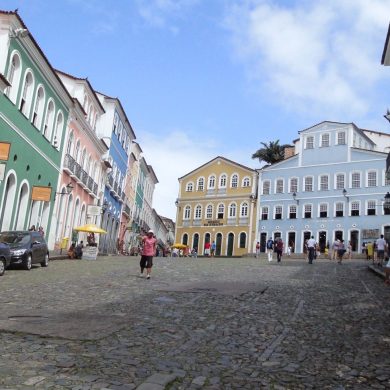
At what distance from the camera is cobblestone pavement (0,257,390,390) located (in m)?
5.14

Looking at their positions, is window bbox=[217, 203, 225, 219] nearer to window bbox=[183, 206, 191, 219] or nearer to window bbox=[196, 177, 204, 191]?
window bbox=[196, 177, 204, 191]

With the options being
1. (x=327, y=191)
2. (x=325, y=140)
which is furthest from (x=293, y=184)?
(x=325, y=140)

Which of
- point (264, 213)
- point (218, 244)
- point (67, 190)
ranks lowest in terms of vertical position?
point (218, 244)

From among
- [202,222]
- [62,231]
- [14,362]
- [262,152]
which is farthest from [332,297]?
[262,152]

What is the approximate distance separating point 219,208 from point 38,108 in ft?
126

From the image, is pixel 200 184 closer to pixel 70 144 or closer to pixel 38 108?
pixel 70 144

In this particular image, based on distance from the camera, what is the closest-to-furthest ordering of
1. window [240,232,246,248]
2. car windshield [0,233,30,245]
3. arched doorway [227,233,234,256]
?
1. car windshield [0,233,30,245]
2. window [240,232,246,248]
3. arched doorway [227,233,234,256]

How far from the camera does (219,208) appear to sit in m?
62.5

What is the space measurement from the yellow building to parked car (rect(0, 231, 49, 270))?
4019 centimetres

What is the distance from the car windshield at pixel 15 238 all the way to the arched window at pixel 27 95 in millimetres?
7481

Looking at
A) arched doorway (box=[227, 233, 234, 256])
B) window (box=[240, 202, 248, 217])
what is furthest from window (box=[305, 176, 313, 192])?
arched doorway (box=[227, 233, 234, 256])

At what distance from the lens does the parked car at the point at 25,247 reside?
58.1 feet

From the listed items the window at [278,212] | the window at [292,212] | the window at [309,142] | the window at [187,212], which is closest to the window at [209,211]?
the window at [187,212]

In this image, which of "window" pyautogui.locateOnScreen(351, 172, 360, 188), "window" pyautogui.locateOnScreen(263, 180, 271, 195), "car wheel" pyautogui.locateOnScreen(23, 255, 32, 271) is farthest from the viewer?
"window" pyautogui.locateOnScreen(263, 180, 271, 195)
